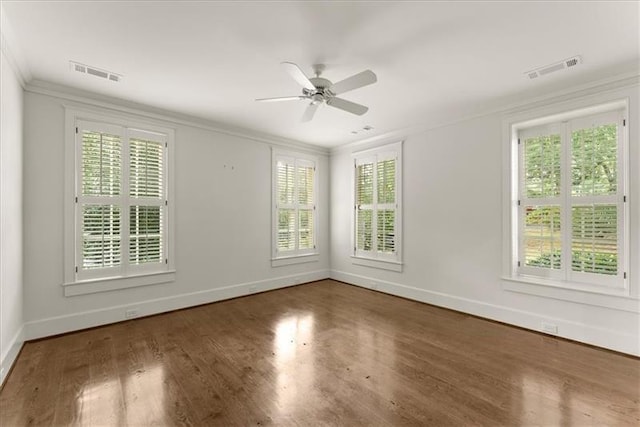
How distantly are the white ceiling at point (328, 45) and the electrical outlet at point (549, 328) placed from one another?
268cm

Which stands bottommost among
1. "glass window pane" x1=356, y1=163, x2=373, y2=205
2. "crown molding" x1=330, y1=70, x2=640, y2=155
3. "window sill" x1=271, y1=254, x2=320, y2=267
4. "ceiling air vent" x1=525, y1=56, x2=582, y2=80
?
"window sill" x1=271, y1=254, x2=320, y2=267

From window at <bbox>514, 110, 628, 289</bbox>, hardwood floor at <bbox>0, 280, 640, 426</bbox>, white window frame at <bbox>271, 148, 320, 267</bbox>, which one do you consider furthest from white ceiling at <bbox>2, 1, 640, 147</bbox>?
hardwood floor at <bbox>0, 280, 640, 426</bbox>

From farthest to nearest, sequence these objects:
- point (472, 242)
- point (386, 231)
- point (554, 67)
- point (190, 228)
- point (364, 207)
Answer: point (364, 207) → point (386, 231) → point (190, 228) → point (472, 242) → point (554, 67)

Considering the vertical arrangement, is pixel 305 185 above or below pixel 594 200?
above

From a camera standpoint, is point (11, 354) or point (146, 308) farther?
point (146, 308)

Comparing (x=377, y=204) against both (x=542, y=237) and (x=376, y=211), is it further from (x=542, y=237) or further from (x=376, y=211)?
(x=542, y=237)

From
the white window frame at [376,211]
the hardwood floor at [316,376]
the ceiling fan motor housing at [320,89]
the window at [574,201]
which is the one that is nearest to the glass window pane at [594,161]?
the window at [574,201]

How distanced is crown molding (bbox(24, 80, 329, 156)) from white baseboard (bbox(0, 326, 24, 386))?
2.58 metres

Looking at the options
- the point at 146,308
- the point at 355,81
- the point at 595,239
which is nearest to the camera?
the point at 355,81

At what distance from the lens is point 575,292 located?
3279 mm

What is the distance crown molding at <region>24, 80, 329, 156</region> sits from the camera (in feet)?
11.0

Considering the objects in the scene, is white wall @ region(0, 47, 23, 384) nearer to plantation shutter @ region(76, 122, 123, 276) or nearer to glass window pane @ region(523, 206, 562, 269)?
plantation shutter @ region(76, 122, 123, 276)

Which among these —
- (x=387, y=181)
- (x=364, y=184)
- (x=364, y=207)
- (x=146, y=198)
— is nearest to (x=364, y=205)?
(x=364, y=207)

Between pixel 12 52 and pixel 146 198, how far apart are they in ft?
6.24
